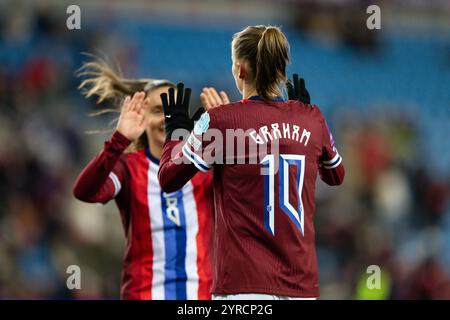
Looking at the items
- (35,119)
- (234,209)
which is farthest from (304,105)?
(35,119)

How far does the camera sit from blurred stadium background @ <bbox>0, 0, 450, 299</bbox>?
9.67 m

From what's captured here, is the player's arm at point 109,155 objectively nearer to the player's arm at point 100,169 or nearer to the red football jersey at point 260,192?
the player's arm at point 100,169

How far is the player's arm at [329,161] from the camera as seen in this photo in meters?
3.75

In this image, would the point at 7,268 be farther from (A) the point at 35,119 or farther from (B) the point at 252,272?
(B) the point at 252,272

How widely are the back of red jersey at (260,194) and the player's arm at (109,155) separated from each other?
89 centimetres

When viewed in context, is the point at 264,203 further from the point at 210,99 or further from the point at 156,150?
the point at 156,150

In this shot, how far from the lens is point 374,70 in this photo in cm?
1339

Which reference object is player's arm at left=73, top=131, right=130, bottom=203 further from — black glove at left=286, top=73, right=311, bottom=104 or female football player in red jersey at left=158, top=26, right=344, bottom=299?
black glove at left=286, top=73, right=311, bottom=104

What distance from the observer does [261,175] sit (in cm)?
353

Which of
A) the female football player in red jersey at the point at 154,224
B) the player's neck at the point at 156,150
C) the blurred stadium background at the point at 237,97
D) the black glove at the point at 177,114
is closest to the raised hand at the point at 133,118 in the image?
the female football player in red jersey at the point at 154,224

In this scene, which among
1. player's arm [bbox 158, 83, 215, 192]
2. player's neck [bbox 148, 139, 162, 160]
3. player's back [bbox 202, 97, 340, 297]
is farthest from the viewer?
player's neck [bbox 148, 139, 162, 160]

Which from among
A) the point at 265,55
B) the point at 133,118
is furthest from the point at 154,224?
the point at 265,55

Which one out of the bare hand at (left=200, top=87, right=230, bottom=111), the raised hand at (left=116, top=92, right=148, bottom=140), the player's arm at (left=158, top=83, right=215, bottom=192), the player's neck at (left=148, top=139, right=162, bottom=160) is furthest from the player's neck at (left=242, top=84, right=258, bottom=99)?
the player's neck at (left=148, top=139, right=162, bottom=160)

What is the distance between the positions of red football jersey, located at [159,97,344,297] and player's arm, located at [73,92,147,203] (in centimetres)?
86
